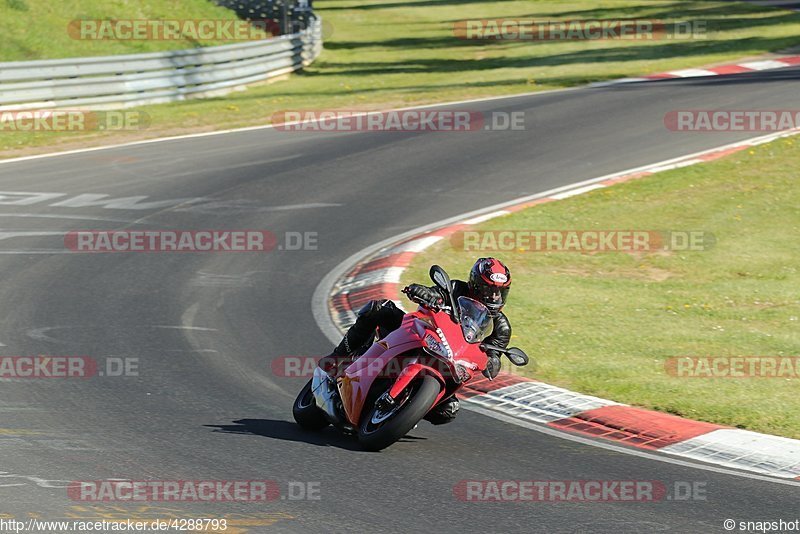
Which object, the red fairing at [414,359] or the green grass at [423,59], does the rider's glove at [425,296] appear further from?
the green grass at [423,59]

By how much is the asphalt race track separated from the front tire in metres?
0.15

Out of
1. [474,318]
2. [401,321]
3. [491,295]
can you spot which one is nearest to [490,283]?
[491,295]

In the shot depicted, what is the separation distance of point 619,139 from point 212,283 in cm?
1100

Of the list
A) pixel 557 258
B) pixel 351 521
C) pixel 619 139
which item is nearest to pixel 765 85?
pixel 619 139

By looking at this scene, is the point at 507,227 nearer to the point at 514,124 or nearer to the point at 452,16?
the point at 514,124

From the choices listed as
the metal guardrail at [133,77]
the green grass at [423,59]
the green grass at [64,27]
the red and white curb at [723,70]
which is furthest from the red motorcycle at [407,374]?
the green grass at [64,27]

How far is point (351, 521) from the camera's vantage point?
6645 millimetres

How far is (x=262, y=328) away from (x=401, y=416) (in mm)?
4055

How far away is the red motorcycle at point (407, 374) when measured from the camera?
7871 mm

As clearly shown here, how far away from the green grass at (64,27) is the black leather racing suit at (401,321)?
2247 centimetres

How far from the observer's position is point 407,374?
26.0 feet

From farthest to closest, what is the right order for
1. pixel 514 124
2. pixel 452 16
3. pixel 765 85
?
pixel 452 16, pixel 765 85, pixel 514 124

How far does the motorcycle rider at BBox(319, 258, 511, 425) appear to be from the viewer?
26.9 ft

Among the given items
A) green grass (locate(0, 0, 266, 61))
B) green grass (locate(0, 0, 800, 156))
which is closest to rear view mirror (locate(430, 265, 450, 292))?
green grass (locate(0, 0, 800, 156))
